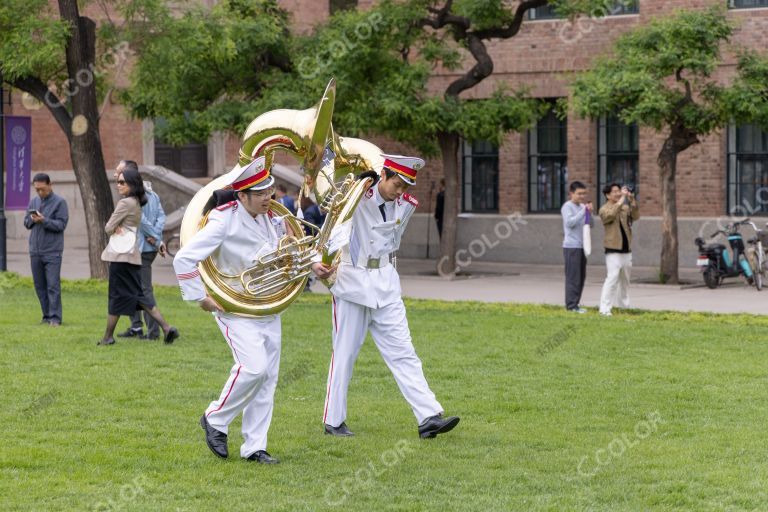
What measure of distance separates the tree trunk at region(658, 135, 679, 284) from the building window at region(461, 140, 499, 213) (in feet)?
21.4

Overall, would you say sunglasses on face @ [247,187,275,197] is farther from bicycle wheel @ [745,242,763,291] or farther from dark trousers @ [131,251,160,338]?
bicycle wheel @ [745,242,763,291]

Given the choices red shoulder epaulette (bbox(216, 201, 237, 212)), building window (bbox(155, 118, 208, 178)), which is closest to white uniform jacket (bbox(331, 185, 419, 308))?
red shoulder epaulette (bbox(216, 201, 237, 212))

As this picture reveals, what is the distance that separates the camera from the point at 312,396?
10.7 metres

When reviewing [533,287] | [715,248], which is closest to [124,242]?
[533,287]

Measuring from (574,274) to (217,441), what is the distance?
30.4 ft

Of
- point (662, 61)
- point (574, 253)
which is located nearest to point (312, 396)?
point (574, 253)

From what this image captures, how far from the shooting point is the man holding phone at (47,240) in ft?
48.0

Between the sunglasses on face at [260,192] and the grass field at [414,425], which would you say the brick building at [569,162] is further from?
the sunglasses on face at [260,192]

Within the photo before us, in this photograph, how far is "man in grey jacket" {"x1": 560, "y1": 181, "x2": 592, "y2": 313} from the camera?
16.7 meters

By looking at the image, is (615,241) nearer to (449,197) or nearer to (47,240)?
(47,240)

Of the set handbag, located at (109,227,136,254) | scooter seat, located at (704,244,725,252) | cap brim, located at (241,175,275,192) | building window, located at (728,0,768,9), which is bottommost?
scooter seat, located at (704,244,725,252)

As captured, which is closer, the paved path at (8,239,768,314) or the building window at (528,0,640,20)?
the paved path at (8,239,768,314)

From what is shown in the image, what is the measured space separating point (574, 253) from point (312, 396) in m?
6.95

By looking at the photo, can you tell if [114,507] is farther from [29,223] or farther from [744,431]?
[29,223]
